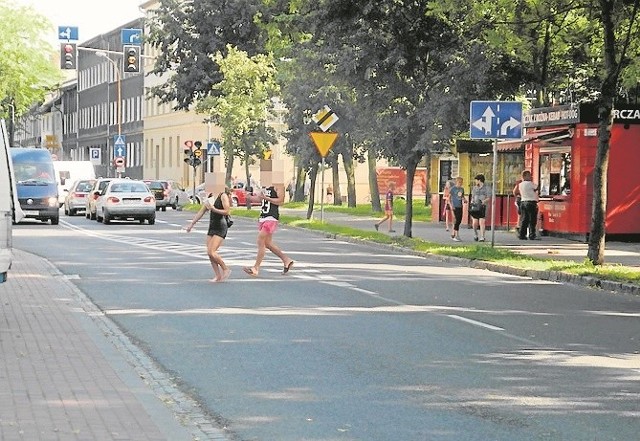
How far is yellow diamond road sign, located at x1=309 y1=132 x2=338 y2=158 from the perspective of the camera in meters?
44.1

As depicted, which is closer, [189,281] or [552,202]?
[189,281]

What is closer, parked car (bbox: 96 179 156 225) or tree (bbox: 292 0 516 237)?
tree (bbox: 292 0 516 237)

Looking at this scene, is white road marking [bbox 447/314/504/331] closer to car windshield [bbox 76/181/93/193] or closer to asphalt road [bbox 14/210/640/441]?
asphalt road [bbox 14/210/640/441]

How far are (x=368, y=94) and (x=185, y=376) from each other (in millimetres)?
26250

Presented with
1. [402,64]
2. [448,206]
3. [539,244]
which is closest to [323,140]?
[448,206]

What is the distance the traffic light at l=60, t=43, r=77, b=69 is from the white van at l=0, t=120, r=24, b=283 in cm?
3030

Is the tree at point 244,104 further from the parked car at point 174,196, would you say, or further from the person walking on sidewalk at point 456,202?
the person walking on sidewalk at point 456,202

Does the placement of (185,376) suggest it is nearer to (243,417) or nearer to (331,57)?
(243,417)

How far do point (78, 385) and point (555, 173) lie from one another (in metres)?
30.6

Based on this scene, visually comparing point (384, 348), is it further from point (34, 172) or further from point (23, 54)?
point (23, 54)

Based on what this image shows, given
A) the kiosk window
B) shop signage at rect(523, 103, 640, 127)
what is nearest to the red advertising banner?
the kiosk window

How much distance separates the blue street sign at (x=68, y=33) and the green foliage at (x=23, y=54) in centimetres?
4046

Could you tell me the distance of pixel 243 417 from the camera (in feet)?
32.6

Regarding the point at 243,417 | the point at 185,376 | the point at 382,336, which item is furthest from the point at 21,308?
the point at 243,417
